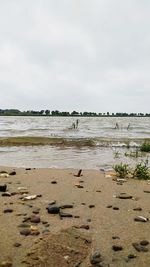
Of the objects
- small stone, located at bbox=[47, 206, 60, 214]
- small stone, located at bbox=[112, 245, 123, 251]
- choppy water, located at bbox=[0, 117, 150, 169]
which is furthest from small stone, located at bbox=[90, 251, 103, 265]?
choppy water, located at bbox=[0, 117, 150, 169]

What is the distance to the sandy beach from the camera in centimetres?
354

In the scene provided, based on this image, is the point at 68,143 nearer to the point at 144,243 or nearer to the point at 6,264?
the point at 144,243

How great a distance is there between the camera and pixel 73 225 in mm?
4359

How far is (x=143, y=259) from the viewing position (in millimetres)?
3566

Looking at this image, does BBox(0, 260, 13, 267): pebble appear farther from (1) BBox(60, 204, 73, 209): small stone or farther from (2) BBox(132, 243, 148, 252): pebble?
(1) BBox(60, 204, 73, 209): small stone

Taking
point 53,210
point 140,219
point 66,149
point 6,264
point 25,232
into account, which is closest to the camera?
point 6,264

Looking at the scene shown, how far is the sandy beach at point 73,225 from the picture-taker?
11.6 feet

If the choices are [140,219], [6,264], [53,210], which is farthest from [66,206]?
[6,264]

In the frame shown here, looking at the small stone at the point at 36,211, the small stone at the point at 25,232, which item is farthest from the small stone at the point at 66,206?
the small stone at the point at 25,232

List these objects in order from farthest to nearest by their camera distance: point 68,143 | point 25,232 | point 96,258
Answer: point 68,143
point 25,232
point 96,258

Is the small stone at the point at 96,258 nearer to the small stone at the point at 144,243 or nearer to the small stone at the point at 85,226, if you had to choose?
the small stone at the point at 144,243

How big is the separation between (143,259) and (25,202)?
2375mm

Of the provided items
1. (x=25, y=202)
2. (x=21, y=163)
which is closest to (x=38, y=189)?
(x=25, y=202)

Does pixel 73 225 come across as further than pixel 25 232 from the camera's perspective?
Yes
